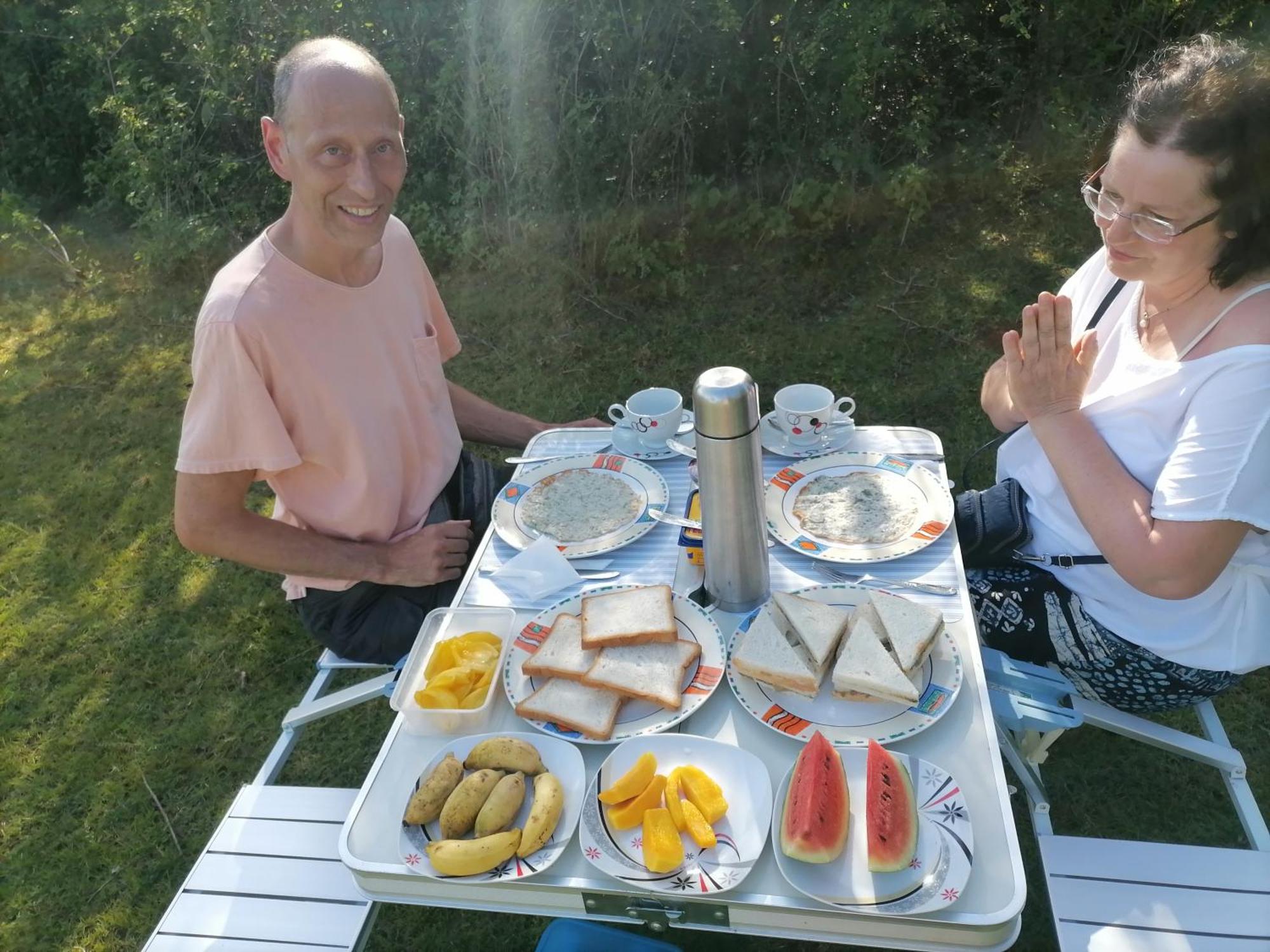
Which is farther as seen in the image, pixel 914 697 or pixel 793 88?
pixel 793 88

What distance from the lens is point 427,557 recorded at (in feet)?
7.64

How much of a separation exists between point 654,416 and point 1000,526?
2.99ft

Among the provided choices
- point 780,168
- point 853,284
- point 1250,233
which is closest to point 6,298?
point 780,168

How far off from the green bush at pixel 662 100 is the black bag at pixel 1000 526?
3.24m

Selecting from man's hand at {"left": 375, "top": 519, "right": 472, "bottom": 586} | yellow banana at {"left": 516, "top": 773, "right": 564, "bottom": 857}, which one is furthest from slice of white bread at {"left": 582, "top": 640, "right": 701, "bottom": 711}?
man's hand at {"left": 375, "top": 519, "right": 472, "bottom": 586}

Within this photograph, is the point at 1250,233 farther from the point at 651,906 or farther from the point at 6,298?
the point at 6,298

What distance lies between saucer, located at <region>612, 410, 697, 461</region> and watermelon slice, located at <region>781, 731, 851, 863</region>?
103cm

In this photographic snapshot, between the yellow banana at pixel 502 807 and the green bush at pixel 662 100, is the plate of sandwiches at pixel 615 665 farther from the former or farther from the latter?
the green bush at pixel 662 100

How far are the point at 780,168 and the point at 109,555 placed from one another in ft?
13.9

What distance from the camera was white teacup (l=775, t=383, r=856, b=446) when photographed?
2.20m

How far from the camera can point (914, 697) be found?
1.46 m

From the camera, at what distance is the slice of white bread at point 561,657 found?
Answer: 1.60 m

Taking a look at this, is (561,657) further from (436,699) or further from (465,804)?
(465,804)

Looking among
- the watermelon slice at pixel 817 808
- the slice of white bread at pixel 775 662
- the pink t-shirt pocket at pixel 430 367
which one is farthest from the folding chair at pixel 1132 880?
the pink t-shirt pocket at pixel 430 367
